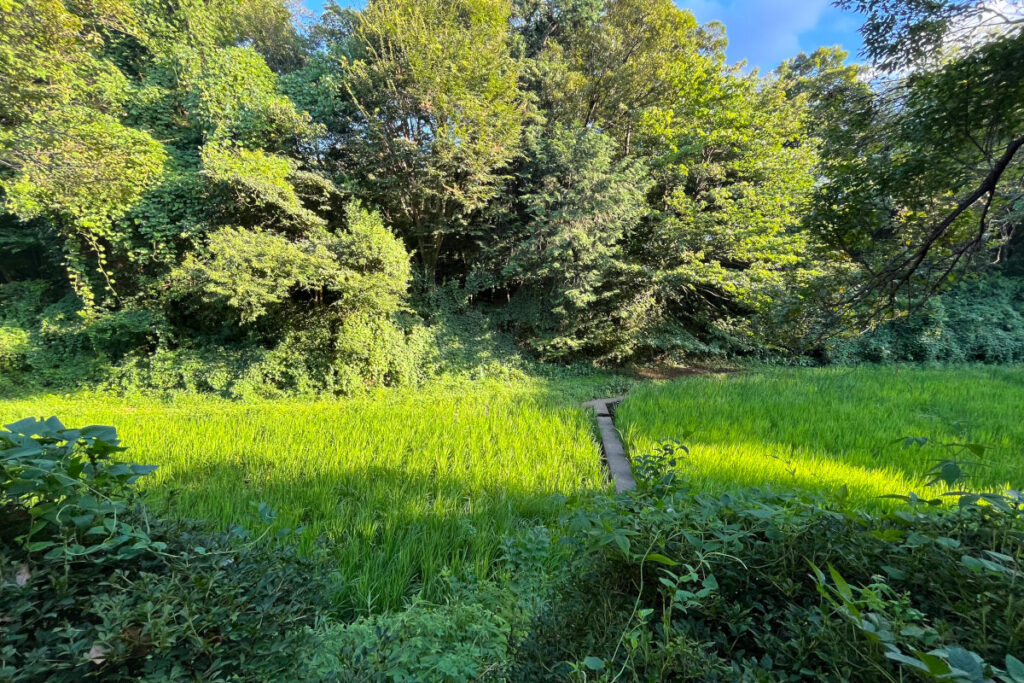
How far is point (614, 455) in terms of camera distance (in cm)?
388

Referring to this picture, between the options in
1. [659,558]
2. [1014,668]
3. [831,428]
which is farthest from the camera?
[831,428]

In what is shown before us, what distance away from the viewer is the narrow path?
3.22m

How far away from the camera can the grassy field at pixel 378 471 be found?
222 centimetres

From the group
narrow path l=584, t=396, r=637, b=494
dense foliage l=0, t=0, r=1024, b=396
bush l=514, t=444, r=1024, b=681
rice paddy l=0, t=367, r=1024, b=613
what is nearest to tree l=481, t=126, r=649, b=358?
dense foliage l=0, t=0, r=1024, b=396

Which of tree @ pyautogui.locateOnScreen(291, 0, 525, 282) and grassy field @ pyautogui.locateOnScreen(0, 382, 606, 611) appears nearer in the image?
grassy field @ pyautogui.locateOnScreen(0, 382, 606, 611)

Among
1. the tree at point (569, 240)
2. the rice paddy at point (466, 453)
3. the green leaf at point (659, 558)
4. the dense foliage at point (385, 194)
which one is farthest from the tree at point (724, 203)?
the green leaf at point (659, 558)

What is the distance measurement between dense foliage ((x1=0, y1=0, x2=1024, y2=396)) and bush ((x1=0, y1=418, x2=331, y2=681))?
4771mm

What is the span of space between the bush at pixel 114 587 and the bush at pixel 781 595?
703 millimetres

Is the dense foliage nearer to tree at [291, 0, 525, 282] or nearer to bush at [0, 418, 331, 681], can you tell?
tree at [291, 0, 525, 282]

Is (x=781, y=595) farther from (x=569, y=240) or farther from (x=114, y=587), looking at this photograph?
(x=569, y=240)

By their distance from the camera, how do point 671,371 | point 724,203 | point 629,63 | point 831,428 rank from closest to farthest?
1. point 831,428
2. point 724,203
3. point 629,63
4. point 671,371

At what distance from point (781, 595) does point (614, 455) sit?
289cm

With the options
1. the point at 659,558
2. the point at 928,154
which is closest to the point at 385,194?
the point at 928,154

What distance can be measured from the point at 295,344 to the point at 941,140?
334 inches
